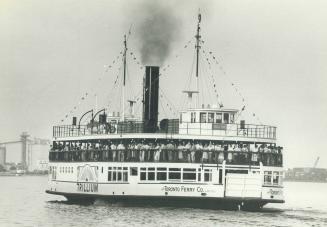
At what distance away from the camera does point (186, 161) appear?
158 feet

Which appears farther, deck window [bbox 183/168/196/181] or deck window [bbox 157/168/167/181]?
deck window [bbox 157/168/167/181]

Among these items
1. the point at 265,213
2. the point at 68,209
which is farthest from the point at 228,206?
the point at 68,209

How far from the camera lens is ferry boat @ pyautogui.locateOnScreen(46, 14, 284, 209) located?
47625 millimetres

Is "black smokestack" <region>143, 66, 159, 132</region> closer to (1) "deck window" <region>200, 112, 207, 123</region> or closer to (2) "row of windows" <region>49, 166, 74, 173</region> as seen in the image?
(1) "deck window" <region>200, 112, 207, 123</region>

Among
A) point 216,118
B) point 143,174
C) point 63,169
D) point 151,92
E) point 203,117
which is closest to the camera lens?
point 143,174

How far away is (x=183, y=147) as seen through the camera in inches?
1900

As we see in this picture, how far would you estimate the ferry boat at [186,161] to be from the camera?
4762 centimetres

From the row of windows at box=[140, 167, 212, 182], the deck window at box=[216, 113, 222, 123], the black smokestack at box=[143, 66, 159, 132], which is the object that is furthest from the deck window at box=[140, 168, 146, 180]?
the deck window at box=[216, 113, 222, 123]

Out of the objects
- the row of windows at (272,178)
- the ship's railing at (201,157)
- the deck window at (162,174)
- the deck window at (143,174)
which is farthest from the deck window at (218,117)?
the deck window at (143,174)

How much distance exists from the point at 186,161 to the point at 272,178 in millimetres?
5304

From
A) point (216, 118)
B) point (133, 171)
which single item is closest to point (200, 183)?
point (133, 171)

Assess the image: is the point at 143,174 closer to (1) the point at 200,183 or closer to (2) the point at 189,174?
(2) the point at 189,174

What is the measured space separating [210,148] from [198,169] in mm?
1477

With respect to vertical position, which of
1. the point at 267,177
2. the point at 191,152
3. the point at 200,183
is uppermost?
the point at 191,152
